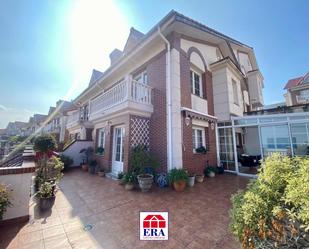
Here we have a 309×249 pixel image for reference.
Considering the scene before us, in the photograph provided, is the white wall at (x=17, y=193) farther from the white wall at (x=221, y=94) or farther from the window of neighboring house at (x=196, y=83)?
the white wall at (x=221, y=94)

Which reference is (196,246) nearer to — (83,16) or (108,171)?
(108,171)

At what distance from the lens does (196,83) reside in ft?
37.4

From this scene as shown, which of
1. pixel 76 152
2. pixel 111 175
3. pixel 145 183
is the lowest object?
pixel 111 175

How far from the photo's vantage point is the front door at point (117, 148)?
10240 millimetres

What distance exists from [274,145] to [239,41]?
35.1 feet

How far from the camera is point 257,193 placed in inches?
98.3

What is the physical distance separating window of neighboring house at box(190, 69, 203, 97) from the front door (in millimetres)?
6162

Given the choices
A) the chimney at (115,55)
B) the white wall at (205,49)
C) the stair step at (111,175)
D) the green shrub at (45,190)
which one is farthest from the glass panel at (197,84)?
the chimney at (115,55)

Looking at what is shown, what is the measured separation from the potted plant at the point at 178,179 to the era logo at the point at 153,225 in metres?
2.36

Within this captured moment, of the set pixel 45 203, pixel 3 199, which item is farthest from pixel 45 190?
pixel 3 199

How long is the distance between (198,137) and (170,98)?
13.4ft

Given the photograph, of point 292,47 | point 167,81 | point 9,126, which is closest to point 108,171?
point 167,81

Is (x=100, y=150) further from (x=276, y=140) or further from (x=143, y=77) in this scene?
(x=276, y=140)

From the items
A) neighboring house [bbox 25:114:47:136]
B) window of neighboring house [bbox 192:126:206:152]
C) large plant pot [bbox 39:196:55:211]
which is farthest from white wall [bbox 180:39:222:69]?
neighboring house [bbox 25:114:47:136]
